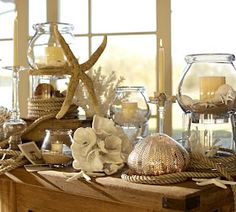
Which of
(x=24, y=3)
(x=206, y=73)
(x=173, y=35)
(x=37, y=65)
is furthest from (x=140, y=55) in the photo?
(x=206, y=73)

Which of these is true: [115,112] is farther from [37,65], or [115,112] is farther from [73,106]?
[37,65]

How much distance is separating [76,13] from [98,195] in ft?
6.20

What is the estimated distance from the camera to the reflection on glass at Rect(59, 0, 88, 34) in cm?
256

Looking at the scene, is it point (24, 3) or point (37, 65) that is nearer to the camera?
point (37, 65)

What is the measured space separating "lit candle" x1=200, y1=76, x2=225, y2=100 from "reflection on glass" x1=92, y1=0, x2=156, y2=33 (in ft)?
5.14

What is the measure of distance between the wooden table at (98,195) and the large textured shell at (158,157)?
0.04 m

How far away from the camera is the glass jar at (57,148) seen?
0.99 m

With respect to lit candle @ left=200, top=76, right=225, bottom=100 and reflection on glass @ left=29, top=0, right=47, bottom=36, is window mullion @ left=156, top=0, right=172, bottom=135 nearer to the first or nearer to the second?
reflection on glass @ left=29, top=0, right=47, bottom=36

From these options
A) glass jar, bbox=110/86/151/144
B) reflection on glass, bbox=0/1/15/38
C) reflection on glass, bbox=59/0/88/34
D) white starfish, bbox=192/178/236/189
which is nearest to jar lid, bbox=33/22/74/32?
glass jar, bbox=110/86/151/144

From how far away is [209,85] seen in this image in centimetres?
92

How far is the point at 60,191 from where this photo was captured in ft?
2.97

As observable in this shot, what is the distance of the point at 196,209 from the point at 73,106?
1.60 ft

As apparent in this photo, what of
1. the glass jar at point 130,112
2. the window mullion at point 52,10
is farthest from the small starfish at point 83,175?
the window mullion at point 52,10

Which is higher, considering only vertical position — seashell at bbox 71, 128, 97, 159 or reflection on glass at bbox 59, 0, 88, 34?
reflection on glass at bbox 59, 0, 88, 34
